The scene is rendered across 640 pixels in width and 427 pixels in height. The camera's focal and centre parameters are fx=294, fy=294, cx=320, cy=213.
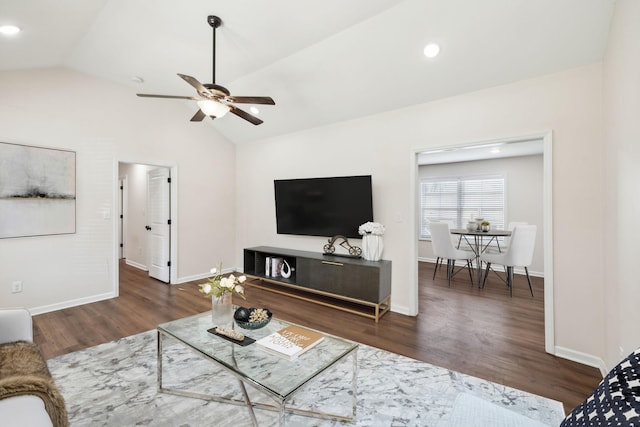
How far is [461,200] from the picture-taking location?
654 centimetres

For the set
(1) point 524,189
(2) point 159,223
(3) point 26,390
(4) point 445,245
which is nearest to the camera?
(3) point 26,390

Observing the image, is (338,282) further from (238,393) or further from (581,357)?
(581,357)

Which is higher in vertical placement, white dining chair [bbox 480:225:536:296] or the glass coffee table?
white dining chair [bbox 480:225:536:296]

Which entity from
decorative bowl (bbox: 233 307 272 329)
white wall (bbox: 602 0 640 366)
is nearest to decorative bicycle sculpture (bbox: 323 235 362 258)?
decorative bowl (bbox: 233 307 272 329)

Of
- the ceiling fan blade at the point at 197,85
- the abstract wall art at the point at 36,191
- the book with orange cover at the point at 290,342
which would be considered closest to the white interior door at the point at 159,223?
the abstract wall art at the point at 36,191

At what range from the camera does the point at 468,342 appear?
2.80 metres

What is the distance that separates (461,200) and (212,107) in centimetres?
573

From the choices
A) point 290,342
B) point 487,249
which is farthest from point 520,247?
point 290,342

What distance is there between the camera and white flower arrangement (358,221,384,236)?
3631 mm

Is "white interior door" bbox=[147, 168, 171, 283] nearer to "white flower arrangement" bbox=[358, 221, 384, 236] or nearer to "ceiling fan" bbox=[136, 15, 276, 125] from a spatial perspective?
"ceiling fan" bbox=[136, 15, 276, 125]

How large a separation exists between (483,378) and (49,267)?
4.78 metres

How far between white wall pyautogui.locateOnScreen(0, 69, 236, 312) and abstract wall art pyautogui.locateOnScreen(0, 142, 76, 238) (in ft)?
0.30

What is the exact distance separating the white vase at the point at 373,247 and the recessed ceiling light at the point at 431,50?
2014mm

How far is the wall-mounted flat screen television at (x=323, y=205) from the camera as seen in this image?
12.6 feet
